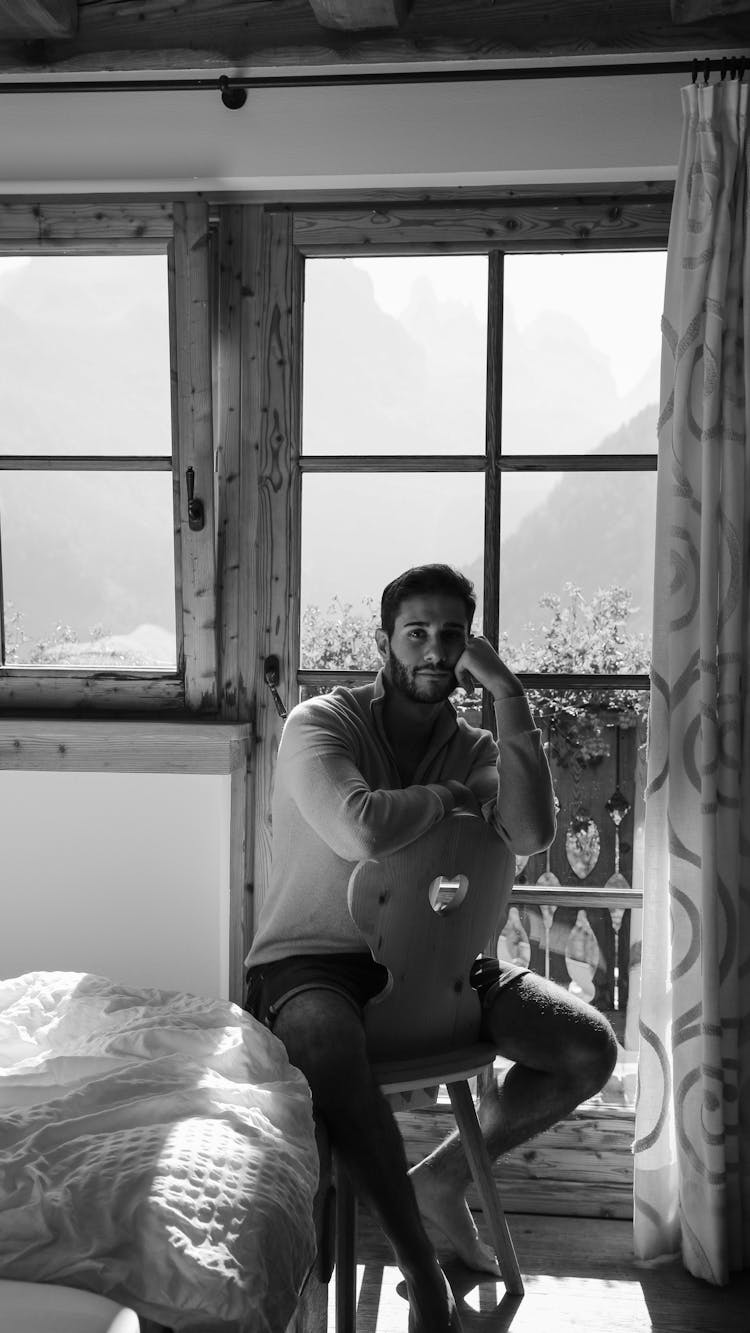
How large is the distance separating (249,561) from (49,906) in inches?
36.7

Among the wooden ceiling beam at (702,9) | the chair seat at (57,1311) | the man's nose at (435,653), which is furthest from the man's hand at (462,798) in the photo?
the wooden ceiling beam at (702,9)

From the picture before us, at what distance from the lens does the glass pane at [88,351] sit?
2707 millimetres

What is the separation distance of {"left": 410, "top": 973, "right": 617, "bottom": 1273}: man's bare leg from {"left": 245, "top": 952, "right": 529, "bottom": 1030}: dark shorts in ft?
0.25

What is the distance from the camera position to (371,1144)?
1.90 m

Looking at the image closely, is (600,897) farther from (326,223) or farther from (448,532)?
(326,223)

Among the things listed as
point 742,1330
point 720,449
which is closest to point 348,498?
point 720,449

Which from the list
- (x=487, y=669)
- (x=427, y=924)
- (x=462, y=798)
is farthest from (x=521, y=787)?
(x=427, y=924)

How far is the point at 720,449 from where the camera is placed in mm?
2471

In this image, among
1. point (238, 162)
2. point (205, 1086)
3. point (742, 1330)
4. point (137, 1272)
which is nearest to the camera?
point (137, 1272)

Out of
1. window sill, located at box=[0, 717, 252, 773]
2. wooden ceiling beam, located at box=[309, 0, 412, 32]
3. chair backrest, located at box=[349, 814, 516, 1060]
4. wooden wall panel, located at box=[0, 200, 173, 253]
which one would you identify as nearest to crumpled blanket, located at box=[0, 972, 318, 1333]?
chair backrest, located at box=[349, 814, 516, 1060]

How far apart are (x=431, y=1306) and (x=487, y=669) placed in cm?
109

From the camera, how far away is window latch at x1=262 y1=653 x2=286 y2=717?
9.09ft

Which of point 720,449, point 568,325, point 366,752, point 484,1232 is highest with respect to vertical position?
point 568,325

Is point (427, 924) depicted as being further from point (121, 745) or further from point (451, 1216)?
point (121, 745)
